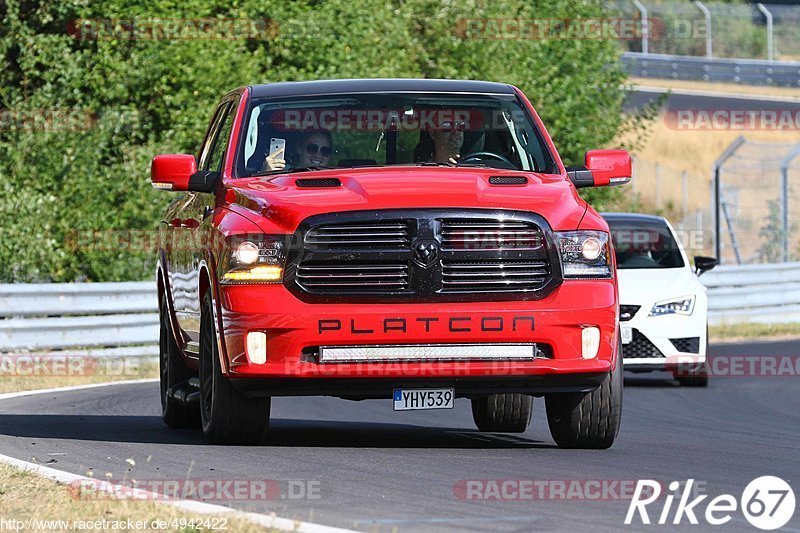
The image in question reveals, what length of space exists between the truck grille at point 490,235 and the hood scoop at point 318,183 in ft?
2.25

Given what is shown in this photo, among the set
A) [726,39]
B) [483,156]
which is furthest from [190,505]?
[726,39]

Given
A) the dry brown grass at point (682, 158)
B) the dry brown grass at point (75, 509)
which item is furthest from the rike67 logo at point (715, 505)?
the dry brown grass at point (682, 158)

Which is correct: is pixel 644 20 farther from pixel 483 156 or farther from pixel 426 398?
pixel 426 398

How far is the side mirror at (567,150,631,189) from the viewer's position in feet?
33.2

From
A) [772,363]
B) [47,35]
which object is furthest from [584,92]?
[772,363]

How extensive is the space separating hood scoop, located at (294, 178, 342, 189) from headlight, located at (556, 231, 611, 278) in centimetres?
122

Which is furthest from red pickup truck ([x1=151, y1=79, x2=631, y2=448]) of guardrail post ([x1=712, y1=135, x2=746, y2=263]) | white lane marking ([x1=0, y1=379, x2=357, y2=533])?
guardrail post ([x1=712, y1=135, x2=746, y2=263])

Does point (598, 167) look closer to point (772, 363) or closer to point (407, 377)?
point (407, 377)

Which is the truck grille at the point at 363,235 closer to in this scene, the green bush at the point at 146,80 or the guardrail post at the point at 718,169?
the green bush at the point at 146,80

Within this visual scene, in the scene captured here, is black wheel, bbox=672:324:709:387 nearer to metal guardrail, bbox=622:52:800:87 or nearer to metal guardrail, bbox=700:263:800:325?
metal guardrail, bbox=700:263:800:325

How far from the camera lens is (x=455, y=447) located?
10055 mm

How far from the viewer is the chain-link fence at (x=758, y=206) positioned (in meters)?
28.0

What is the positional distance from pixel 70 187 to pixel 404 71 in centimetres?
572

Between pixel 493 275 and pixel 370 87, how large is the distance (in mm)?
2008
